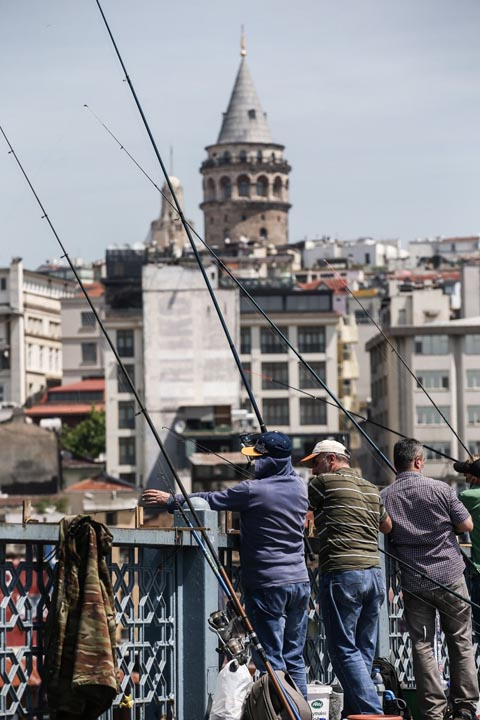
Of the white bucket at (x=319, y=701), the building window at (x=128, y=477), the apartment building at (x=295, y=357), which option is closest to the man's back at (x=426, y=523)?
the white bucket at (x=319, y=701)

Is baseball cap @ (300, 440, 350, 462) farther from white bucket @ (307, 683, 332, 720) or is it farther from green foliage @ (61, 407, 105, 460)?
green foliage @ (61, 407, 105, 460)

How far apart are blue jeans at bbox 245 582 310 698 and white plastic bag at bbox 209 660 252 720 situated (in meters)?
0.25

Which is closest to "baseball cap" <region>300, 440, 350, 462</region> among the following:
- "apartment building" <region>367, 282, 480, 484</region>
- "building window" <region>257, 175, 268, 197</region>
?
"apartment building" <region>367, 282, 480, 484</region>

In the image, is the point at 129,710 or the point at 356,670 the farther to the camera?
the point at 356,670

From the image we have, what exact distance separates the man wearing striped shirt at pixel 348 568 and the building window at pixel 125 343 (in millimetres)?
89057

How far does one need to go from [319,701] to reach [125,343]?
90.4 m

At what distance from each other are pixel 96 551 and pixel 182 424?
3369 inches

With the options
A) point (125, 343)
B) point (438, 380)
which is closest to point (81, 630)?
point (438, 380)

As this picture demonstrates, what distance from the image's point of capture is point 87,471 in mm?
98312

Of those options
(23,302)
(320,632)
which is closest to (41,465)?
(23,302)

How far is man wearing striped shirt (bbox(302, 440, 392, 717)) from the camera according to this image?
27.0ft

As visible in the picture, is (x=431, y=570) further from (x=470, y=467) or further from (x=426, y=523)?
(x=470, y=467)

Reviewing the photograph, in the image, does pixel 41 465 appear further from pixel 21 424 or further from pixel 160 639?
pixel 160 639

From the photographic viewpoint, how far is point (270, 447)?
26.8 feet
